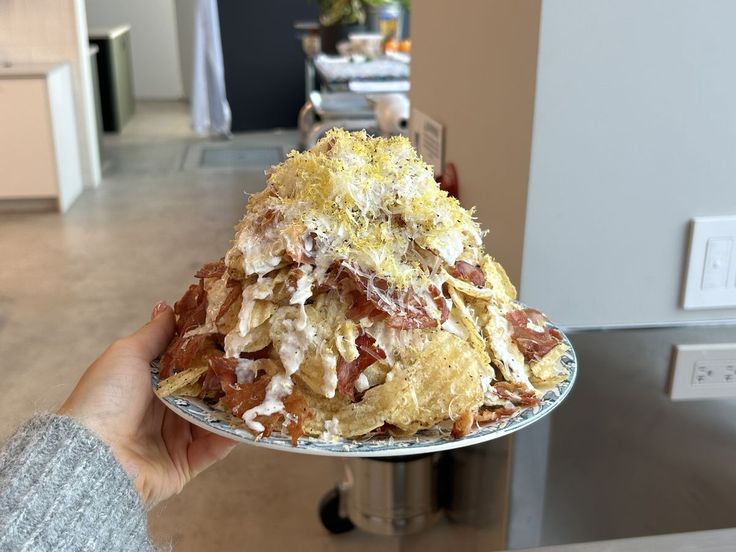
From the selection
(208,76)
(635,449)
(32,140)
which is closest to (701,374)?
(635,449)

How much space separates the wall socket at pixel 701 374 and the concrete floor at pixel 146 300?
0.56 m

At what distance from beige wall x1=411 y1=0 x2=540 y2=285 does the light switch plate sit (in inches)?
11.8

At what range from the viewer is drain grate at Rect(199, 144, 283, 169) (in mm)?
6406

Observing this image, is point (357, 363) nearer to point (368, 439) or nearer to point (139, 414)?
point (368, 439)

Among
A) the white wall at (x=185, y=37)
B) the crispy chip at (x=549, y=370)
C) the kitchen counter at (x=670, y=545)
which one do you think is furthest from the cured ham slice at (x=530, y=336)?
the white wall at (x=185, y=37)

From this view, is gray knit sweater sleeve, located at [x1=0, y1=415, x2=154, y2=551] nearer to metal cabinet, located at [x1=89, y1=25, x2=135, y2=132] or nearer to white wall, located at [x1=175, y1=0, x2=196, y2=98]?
metal cabinet, located at [x1=89, y1=25, x2=135, y2=132]

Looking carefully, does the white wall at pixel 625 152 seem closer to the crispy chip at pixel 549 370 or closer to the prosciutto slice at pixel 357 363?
the crispy chip at pixel 549 370

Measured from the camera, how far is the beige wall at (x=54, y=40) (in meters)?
5.35

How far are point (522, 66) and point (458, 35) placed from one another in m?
0.40

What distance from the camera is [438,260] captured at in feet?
2.74

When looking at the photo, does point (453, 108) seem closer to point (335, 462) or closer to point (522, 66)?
point (522, 66)

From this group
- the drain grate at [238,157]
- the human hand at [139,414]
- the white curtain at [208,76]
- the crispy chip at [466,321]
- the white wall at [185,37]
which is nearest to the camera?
the crispy chip at [466,321]

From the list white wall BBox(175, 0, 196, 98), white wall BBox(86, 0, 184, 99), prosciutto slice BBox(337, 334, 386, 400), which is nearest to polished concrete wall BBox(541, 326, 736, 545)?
prosciutto slice BBox(337, 334, 386, 400)

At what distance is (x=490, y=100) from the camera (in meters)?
1.40
